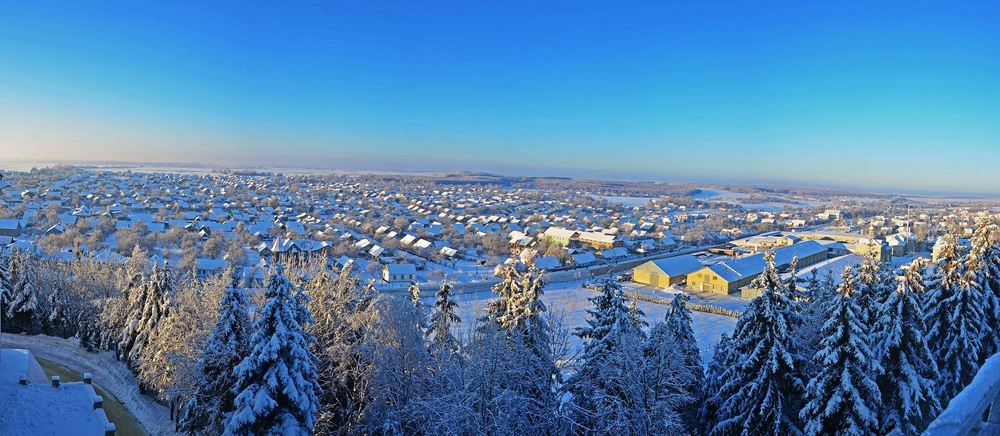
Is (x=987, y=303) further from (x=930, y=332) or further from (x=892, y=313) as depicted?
(x=892, y=313)

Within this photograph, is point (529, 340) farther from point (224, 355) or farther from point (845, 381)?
point (224, 355)

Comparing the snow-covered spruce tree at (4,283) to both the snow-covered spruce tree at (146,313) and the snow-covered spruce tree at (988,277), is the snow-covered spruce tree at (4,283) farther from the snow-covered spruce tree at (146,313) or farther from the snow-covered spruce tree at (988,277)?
the snow-covered spruce tree at (988,277)

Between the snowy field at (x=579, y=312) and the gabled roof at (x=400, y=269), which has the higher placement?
the gabled roof at (x=400, y=269)

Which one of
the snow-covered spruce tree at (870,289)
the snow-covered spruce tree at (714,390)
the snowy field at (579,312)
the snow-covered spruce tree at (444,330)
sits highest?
the snow-covered spruce tree at (870,289)

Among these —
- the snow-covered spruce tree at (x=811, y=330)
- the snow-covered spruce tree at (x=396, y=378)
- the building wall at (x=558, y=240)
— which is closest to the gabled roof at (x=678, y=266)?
the building wall at (x=558, y=240)

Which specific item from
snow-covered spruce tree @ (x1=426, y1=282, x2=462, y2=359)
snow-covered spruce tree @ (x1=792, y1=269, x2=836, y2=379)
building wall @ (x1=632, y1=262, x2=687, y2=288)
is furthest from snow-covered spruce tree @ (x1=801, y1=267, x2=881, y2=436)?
building wall @ (x1=632, y1=262, x2=687, y2=288)
